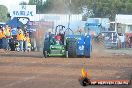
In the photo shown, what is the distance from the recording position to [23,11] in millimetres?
47188

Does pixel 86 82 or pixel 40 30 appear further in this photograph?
pixel 40 30

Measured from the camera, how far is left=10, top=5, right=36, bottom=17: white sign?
4622 cm

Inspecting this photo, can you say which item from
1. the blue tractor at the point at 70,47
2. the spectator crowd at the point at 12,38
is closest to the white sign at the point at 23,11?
the spectator crowd at the point at 12,38

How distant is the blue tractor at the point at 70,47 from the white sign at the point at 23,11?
65.3 feet

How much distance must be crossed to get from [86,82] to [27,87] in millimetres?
7033

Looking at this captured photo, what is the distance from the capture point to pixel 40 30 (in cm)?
3769

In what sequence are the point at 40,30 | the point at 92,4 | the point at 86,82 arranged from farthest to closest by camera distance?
the point at 92,4 → the point at 40,30 → the point at 86,82

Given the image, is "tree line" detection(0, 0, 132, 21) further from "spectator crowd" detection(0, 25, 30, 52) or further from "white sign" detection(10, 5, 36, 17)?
"spectator crowd" detection(0, 25, 30, 52)

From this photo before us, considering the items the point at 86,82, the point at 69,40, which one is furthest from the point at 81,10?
the point at 86,82

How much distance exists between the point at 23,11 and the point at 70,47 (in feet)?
72.4

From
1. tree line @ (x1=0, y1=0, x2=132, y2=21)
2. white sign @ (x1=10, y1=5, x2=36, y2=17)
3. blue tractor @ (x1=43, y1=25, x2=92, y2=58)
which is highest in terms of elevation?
tree line @ (x1=0, y1=0, x2=132, y2=21)

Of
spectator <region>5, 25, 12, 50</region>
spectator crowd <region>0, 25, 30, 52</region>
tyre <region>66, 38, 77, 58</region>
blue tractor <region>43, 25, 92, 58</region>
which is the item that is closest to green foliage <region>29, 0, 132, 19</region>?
spectator crowd <region>0, 25, 30, 52</region>

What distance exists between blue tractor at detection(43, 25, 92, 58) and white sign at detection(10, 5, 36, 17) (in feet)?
65.3

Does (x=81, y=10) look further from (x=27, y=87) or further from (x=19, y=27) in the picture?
(x=27, y=87)
